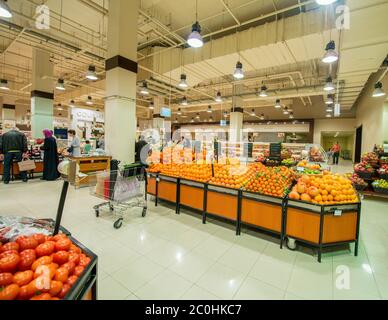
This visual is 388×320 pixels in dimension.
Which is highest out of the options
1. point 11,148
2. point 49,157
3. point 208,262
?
point 11,148

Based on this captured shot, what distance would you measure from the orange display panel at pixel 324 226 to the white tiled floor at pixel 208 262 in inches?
11.1

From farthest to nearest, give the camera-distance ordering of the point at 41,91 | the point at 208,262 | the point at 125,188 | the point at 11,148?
the point at 41,91, the point at 11,148, the point at 125,188, the point at 208,262

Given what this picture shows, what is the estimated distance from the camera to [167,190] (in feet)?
15.6

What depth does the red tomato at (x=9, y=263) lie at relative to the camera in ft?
3.92

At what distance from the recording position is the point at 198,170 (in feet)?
14.6

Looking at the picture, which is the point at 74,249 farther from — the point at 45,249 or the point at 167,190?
the point at 167,190

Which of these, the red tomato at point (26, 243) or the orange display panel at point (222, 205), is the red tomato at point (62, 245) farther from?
the orange display panel at point (222, 205)

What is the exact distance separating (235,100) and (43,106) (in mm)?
10608

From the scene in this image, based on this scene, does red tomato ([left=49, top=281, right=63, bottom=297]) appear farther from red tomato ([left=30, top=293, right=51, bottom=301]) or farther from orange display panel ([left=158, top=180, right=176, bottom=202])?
orange display panel ([left=158, top=180, right=176, bottom=202])

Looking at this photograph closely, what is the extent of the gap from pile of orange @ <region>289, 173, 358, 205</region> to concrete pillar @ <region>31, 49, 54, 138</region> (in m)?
11.5

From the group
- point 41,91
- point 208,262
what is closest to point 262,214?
point 208,262

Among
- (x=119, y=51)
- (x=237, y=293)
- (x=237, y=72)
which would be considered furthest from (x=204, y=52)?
(x=237, y=293)

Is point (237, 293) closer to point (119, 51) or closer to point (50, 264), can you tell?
point (50, 264)

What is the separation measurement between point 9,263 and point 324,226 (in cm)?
336
